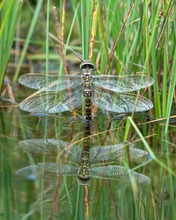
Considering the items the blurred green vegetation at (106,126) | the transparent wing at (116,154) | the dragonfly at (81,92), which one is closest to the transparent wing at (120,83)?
the dragonfly at (81,92)

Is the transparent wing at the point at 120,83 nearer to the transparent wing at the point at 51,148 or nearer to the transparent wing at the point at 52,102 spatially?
the transparent wing at the point at 52,102

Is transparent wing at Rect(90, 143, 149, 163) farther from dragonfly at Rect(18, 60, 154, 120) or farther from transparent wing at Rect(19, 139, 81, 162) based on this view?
dragonfly at Rect(18, 60, 154, 120)

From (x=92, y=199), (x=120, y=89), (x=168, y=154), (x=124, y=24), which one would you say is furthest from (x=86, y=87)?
(x=92, y=199)

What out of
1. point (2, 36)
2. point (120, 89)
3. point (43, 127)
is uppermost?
point (2, 36)

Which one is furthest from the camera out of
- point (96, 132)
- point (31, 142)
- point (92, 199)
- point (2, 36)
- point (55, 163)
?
point (2, 36)

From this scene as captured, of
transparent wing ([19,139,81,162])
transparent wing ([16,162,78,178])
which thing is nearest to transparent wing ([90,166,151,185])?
transparent wing ([16,162,78,178])

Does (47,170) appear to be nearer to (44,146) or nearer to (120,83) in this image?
(44,146)

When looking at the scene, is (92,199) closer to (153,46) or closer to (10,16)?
(153,46)
